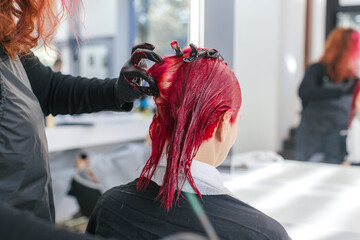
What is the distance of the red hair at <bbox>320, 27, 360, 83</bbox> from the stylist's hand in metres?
1.72

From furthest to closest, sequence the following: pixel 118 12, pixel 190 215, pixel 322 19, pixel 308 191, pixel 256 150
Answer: pixel 322 19 < pixel 118 12 < pixel 256 150 < pixel 308 191 < pixel 190 215

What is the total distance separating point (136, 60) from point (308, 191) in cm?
90

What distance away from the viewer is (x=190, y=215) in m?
0.77

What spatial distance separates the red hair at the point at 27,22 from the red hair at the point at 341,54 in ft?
5.96

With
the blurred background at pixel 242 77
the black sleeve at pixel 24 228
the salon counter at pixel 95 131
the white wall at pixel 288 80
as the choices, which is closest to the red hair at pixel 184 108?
the blurred background at pixel 242 77

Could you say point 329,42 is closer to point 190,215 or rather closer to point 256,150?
point 256,150

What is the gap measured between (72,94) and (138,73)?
33 centimetres

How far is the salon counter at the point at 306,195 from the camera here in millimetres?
1076

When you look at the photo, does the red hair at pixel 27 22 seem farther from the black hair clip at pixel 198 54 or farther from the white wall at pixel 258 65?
the white wall at pixel 258 65

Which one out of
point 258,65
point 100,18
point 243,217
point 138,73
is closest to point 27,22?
point 138,73

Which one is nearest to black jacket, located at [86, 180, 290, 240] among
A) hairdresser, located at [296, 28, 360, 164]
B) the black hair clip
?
the black hair clip

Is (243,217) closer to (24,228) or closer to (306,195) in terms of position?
(24,228)

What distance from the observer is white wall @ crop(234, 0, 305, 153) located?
1.47 metres

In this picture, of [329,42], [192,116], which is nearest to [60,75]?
[192,116]
